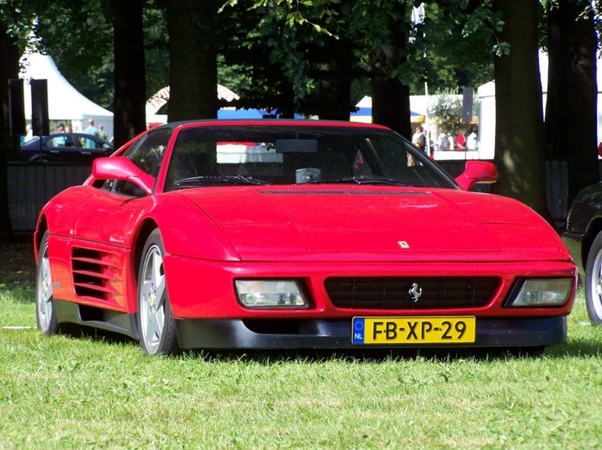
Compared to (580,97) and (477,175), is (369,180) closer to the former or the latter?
(477,175)

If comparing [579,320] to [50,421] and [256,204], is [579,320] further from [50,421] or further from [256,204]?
[50,421]

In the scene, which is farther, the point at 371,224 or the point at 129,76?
the point at 129,76

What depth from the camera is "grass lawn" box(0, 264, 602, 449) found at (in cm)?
476

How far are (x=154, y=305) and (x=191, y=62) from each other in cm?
1018

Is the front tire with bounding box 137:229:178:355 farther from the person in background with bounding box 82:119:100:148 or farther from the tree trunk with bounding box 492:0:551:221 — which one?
the person in background with bounding box 82:119:100:148

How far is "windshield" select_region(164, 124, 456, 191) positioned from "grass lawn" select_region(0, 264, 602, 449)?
1.08 meters

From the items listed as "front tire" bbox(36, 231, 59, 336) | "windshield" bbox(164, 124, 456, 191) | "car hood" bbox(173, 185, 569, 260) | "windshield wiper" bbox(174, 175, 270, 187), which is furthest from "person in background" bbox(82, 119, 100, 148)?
"car hood" bbox(173, 185, 569, 260)

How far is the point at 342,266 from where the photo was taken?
6.56 m

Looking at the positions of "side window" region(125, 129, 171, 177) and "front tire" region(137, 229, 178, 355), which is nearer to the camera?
"front tire" region(137, 229, 178, 355)

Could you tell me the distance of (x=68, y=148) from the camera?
47500mm

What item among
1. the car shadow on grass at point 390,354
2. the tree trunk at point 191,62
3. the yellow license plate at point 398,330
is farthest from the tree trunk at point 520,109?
the yellow license plate at point 398,330

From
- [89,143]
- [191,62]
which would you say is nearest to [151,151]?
[191,62]

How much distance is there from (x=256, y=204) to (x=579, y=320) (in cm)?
352

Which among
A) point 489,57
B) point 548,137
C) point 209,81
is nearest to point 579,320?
point 209,81
